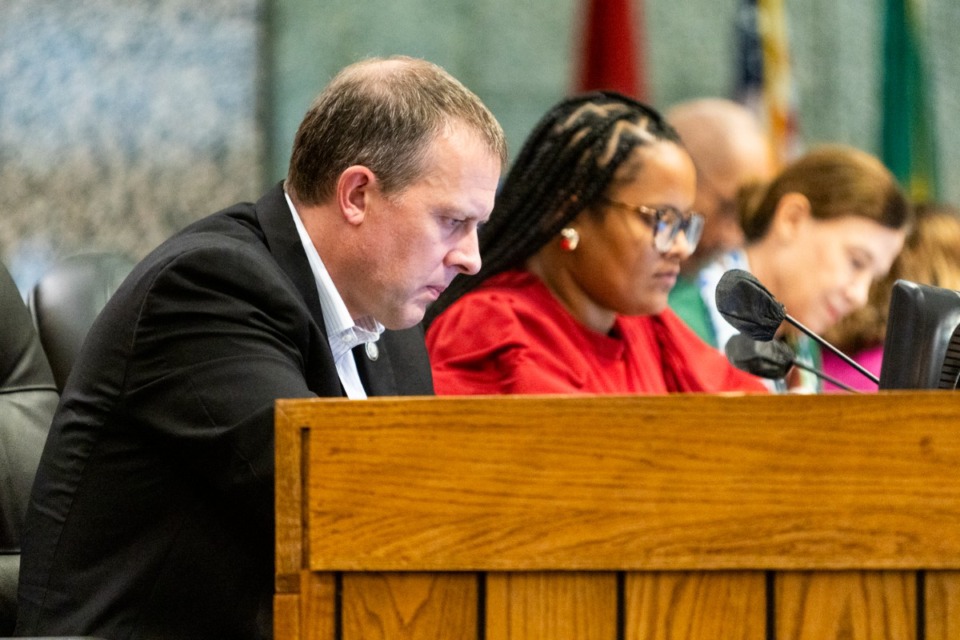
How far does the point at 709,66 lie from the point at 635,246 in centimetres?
221

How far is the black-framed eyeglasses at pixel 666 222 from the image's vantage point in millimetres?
2359

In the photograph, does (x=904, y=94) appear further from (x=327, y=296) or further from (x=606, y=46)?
(x=327, y=296)

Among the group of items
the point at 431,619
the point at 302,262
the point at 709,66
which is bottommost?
the point at 431,619

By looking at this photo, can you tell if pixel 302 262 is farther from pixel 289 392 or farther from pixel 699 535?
pixel 699 535

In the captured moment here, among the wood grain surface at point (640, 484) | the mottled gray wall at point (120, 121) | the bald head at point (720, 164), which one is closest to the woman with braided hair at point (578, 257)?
the wood grain surface at point (640, 484)

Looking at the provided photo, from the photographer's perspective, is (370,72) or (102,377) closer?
(102,377)

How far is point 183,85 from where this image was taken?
148 inches

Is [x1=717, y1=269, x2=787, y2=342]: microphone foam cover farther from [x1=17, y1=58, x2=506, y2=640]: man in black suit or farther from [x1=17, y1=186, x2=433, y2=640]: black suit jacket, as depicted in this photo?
[x1=17, y1=186, x2=433, y2=640]: black suit jacket

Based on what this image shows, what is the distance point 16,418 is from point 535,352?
2.77 feet

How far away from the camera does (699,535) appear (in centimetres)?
108

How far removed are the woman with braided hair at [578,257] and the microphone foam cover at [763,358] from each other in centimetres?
43

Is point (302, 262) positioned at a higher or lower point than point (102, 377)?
higher

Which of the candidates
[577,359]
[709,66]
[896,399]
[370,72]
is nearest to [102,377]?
[370,72]

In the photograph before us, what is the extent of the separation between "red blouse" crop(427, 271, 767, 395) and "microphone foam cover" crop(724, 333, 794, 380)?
39 centimetres
